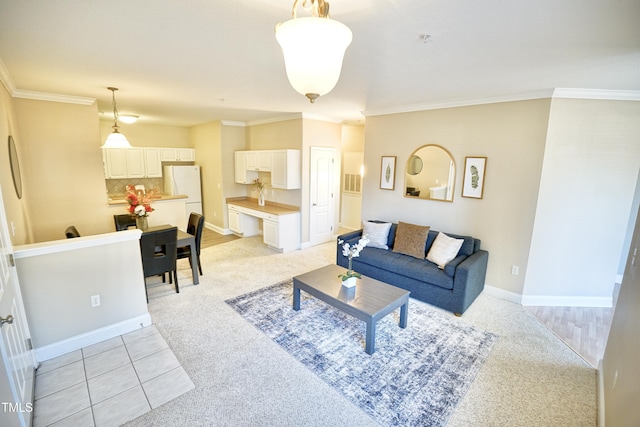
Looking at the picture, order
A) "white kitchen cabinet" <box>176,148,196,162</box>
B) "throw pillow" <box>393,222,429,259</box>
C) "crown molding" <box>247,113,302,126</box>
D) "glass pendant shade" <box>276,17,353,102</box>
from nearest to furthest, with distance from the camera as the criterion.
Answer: "glass pendant shade" <box>276,17,353,102</box> < "throw pillow" <box>393,222,429,259</box> < "crown molding" <box>247,113,302,126</box> < "white kitchen cabinet" <box>176,148,196,162</box>

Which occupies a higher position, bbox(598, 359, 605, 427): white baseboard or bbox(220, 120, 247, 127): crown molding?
bbox(220, 120, 247, 127): crown molding

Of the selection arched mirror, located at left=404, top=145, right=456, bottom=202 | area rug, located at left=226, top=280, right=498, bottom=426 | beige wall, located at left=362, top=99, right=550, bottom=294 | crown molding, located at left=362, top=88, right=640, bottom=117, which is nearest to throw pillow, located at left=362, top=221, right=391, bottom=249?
beige wall, located at left=362, top=99, right=550, bottom=294

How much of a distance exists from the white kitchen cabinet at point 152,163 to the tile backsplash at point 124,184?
0.35 m

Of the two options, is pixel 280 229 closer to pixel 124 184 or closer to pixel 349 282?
pixel 349 282

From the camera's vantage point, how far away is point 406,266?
12.4ft

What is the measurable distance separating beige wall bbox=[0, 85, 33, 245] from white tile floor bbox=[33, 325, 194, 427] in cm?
124

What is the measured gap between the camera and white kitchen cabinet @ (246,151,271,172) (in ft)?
19.5

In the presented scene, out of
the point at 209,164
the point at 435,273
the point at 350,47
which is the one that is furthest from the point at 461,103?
the point at 209,164

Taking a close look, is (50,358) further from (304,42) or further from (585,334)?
(585,334)

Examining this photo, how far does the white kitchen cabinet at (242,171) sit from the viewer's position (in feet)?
21.3

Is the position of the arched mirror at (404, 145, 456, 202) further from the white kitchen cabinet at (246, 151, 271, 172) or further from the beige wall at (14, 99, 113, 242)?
the beige wall at (14, 99, 113, 242)

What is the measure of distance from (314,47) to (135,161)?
22.6 feet

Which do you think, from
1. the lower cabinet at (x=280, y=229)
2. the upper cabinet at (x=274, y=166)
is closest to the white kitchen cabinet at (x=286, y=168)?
the upper cabinet at (x=274, y=166)

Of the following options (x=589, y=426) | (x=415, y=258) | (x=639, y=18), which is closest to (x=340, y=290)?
(x=415, y=258)
